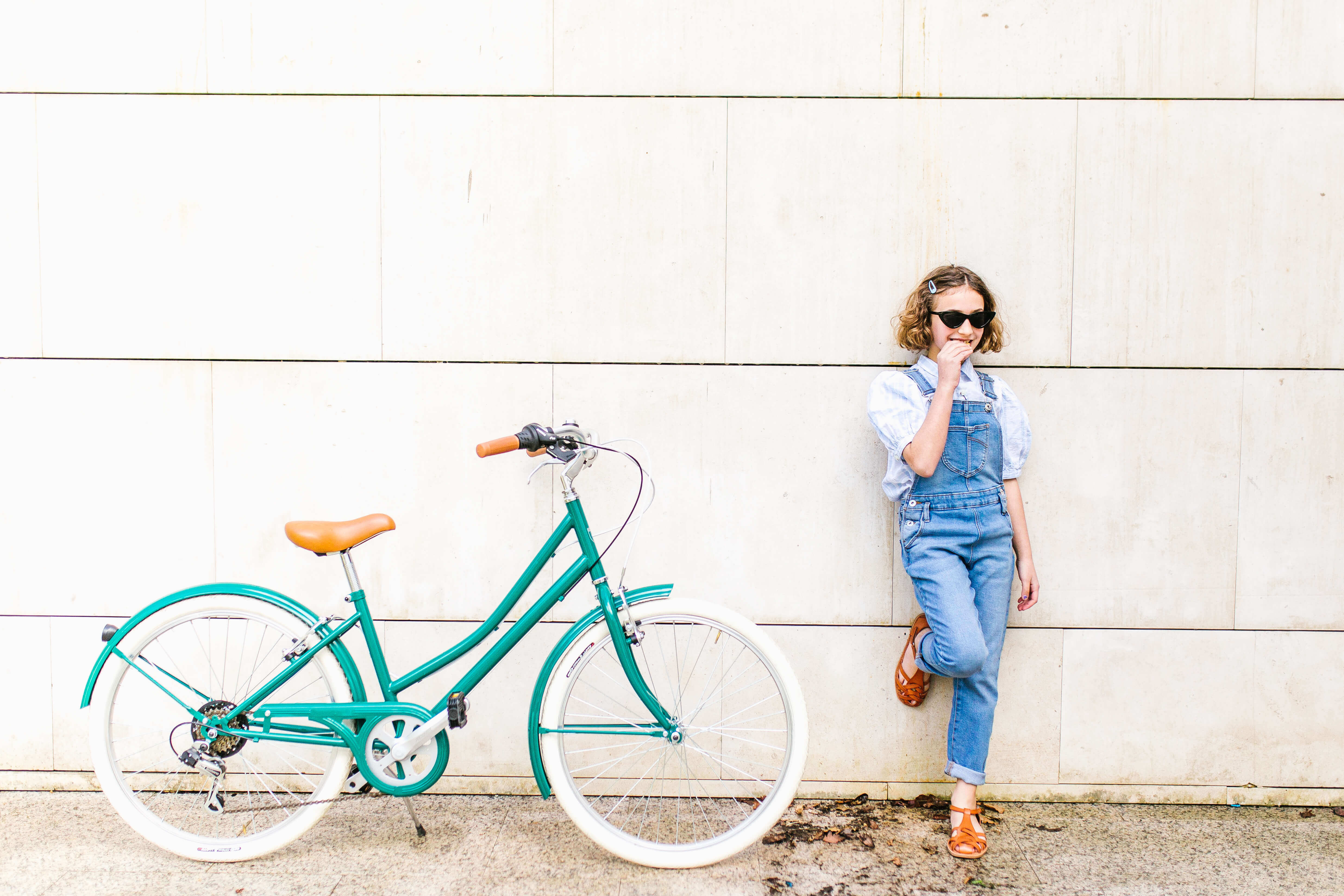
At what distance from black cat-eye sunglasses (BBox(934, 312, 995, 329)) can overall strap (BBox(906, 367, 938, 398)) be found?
0.65 feet

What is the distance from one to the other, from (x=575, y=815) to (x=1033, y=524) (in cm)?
203

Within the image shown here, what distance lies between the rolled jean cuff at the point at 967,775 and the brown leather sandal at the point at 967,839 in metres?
0.11

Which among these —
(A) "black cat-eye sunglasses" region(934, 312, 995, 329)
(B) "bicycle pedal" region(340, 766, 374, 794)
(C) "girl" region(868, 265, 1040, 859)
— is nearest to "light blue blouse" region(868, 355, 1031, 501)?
(C) "girl" region(868, 265, 1040, 859)

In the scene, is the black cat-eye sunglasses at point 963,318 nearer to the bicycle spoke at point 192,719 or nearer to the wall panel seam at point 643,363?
the wall panel seam at point 643,363

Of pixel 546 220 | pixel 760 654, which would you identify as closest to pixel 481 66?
pixel 546 220

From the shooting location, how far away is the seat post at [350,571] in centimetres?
278

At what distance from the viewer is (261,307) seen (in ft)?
11.0

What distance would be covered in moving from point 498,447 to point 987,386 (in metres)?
1.76

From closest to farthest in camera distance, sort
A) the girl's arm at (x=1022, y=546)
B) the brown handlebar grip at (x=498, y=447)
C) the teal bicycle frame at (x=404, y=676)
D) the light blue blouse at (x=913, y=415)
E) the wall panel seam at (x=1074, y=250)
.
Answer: the brown handlebar grip at (x=498, y=447), the teal bicycle frame at (x=404, y=676), the light blue blouse at (x=913, y=415), the girl's arm at (x=1022, y=546), the wall panel seam at (x=1074, y=250)

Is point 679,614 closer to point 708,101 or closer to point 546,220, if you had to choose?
point 546,220

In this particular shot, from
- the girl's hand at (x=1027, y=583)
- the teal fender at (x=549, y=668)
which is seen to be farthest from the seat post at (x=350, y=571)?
the girl's hand at (x=1027, y=583)

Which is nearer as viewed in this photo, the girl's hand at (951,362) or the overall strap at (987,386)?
the girl's hand at (951,362)

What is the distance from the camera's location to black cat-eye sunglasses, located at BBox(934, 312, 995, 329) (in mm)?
2949

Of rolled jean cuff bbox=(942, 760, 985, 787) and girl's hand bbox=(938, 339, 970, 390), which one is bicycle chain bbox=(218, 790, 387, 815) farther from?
girl's hand bbox=(938, 339, 970, 390)
